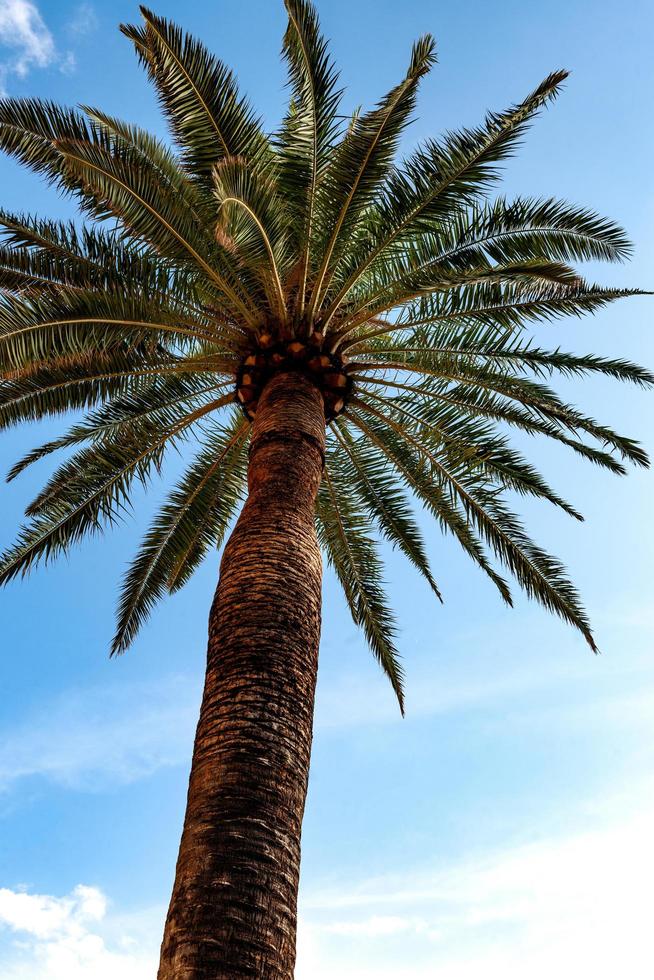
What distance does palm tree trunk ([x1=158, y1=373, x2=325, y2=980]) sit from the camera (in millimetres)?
3656

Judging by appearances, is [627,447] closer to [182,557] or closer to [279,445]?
[279,445]

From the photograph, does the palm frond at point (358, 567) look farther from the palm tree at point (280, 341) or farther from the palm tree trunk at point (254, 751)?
the palm tree trunk at point (254, 751)

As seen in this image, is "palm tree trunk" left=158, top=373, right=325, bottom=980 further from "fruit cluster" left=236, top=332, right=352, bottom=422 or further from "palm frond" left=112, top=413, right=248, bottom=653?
"palm frond" left=112, top=413, right=248, bottom=653

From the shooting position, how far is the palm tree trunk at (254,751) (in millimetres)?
3656

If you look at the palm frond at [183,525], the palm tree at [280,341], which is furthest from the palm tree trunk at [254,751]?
the palm frond at [183,525]

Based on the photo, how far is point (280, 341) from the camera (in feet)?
26.9

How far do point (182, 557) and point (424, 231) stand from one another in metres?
5.00

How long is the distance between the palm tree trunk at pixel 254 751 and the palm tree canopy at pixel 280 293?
2302 millimetres

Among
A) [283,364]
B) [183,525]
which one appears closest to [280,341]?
[283,364]

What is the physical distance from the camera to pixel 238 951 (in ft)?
11.7

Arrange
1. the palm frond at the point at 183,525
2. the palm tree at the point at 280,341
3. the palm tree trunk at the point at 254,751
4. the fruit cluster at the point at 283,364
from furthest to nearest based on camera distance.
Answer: the palm frond at the point at 183,525 → the fruit cluster at the point at 283,364 → the palm tree at the point at 280,341 → the palm tree trunk at the point at 254,751

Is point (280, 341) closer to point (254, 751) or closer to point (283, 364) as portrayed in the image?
point (283, 364)

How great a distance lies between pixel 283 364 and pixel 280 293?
672 millimetres

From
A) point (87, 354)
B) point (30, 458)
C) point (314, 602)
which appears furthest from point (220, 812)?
point (30, 458)
